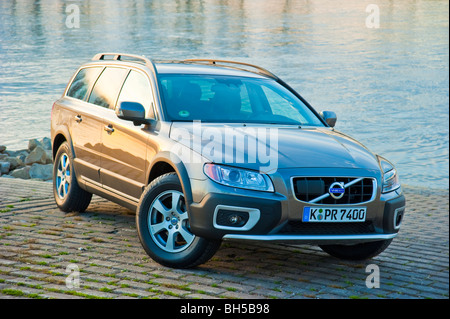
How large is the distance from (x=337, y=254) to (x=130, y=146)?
A: 7.09 ft

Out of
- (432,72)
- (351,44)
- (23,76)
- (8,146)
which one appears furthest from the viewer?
(351,44)

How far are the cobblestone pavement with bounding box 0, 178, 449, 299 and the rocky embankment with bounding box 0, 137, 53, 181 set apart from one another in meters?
7.05

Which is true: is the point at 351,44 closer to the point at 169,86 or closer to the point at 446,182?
the point at 446,182

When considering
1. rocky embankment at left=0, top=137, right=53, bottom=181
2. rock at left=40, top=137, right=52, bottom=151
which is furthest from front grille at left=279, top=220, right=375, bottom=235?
rock at left=40, top=137, right=52, bottom=151

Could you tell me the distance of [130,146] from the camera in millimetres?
6602

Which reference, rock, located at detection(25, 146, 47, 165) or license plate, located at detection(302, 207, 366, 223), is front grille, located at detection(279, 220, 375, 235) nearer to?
license plate, located at detection(302, 207, 366, 223)

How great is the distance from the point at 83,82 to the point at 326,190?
3.92 meters

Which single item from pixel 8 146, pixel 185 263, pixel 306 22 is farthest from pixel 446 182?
pixel 306 22

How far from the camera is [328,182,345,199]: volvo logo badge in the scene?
5.44 metres

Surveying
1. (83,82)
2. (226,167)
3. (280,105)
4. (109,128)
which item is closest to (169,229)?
(226,167)

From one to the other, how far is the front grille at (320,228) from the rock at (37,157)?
1235cm

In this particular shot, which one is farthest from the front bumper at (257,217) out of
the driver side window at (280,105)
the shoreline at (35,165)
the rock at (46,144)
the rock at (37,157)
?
the rock at (46,144)

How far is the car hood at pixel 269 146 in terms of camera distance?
5.48 m

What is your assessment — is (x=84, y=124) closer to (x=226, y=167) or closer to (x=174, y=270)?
(x=174, y=270)
